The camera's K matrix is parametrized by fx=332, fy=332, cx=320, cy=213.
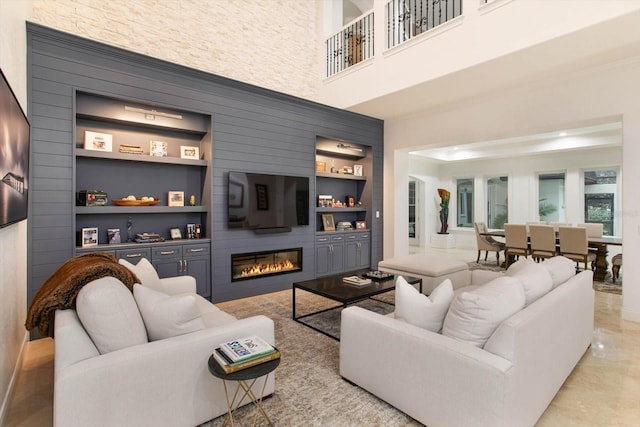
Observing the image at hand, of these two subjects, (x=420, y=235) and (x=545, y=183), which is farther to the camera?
(x=420, y=235)

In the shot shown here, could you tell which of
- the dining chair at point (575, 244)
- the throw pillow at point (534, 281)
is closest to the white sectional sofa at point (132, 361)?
the throw pillow at point (534, 281)

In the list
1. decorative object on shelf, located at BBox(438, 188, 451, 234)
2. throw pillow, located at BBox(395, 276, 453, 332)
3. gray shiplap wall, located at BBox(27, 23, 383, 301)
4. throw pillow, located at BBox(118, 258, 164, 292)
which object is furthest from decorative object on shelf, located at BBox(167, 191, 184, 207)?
decorative object on shelf, located at BBox(438, 188, 451, 234)

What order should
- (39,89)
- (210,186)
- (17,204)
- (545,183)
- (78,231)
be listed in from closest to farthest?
(17,204), (39,89), (78,231), (210,186), (545,183)

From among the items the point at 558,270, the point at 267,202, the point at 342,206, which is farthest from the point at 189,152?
the point at 558,270

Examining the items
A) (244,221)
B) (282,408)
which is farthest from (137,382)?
(244,221)

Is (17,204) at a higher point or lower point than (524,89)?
lower

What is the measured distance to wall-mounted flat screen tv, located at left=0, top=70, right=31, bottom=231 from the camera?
1787 millimetres

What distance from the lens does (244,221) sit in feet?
15.5

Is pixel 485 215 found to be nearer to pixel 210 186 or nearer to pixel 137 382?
pixel 210 186

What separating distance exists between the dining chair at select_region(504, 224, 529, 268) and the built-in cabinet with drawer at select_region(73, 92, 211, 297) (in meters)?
5.76

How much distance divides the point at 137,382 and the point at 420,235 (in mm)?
9968

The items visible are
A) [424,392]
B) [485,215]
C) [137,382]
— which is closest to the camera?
[137,382]

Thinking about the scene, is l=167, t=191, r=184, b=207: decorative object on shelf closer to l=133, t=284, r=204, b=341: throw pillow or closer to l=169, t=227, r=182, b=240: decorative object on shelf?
l=169, t=227, r=182, b=240: decorative object on shelf

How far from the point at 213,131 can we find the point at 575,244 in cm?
620
